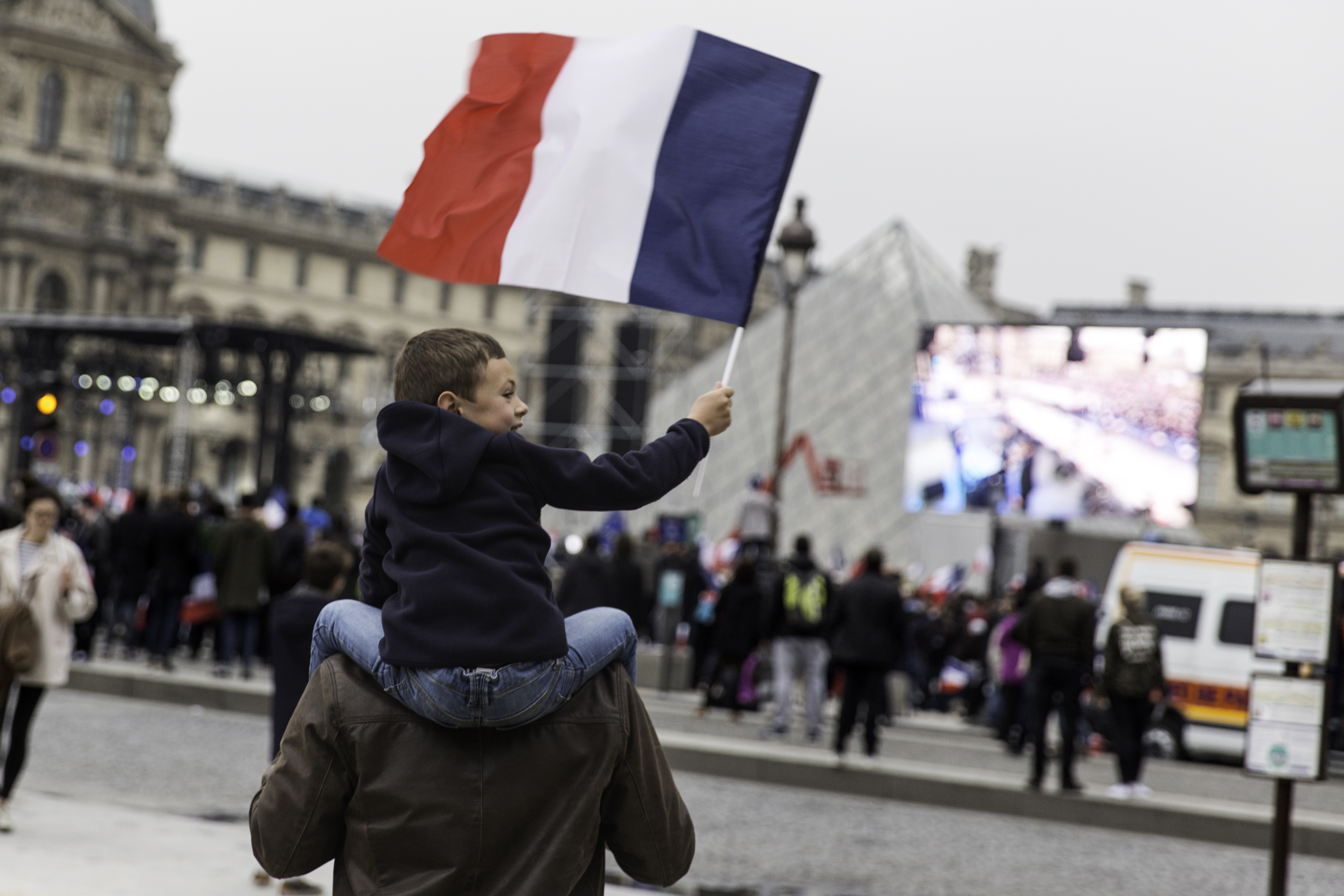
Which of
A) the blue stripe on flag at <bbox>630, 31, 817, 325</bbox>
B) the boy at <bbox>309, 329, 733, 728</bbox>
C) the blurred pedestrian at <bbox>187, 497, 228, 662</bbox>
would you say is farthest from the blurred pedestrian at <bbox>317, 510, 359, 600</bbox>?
the boy at <bbox>309, 329, 733, 728</bbox>

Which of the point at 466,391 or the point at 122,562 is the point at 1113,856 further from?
the point at 122,562

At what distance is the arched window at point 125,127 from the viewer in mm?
59562

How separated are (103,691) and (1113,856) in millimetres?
8258

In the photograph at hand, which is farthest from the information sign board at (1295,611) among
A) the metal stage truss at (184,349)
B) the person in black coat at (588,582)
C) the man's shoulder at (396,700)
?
the metal stage truss at (184,349)

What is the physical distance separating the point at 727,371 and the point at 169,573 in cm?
1252

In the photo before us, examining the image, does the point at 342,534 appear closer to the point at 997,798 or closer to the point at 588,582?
the point at 588,582

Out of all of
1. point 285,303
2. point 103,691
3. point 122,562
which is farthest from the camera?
point 285,303

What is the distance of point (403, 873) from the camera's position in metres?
2.45

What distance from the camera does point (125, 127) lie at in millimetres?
60000

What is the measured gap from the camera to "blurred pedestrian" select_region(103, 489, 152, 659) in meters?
14.9

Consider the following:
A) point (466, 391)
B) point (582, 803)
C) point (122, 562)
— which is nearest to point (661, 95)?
point (466, 391)

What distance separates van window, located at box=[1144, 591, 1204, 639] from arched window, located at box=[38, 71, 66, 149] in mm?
50174

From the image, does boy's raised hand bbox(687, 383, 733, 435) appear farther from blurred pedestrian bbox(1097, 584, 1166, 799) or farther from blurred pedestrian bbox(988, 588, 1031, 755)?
blurred pedestrian bbox(988, 588, 1031, 755)

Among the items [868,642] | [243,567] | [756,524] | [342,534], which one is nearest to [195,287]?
[756,524]
